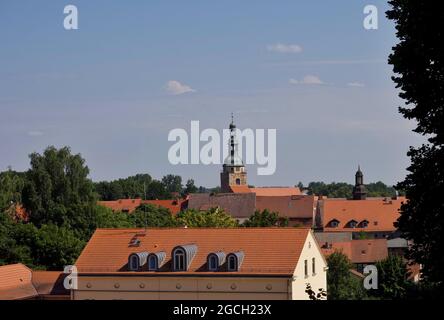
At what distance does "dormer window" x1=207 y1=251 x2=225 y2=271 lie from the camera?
31.5m

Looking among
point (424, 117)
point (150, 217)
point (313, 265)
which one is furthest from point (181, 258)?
point (150, 217)

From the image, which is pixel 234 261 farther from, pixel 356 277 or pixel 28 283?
pixel 356 277

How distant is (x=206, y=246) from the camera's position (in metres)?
32.8

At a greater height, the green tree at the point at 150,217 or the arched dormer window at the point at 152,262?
the green tree at the point at 150,217

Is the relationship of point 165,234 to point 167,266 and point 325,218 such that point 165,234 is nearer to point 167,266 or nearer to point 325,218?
point 167,266

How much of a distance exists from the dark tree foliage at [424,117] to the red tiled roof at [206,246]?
18.2 m

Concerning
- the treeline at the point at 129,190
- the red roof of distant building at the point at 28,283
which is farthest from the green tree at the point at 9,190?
the treeline at the point at 129,190

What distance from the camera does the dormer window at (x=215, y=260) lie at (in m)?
31.5

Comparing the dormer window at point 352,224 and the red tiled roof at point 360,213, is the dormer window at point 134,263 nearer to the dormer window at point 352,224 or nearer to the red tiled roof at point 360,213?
the red tiled roof at point 360,213

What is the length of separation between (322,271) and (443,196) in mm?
22426

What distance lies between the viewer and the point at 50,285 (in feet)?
113

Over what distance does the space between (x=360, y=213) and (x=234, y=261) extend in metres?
57.3

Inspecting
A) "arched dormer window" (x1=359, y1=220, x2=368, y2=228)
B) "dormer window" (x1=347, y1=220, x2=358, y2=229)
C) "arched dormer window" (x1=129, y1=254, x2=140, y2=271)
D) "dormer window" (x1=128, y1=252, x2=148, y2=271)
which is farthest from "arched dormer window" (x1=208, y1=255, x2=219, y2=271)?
"arched dormer window" (x1=359, y1=220, x2=368, y2=228)

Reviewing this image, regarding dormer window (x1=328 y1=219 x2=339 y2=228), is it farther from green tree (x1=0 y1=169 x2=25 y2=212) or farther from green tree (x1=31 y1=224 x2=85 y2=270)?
green tree (x1=31 y1=224 x2=85 y2=270)
